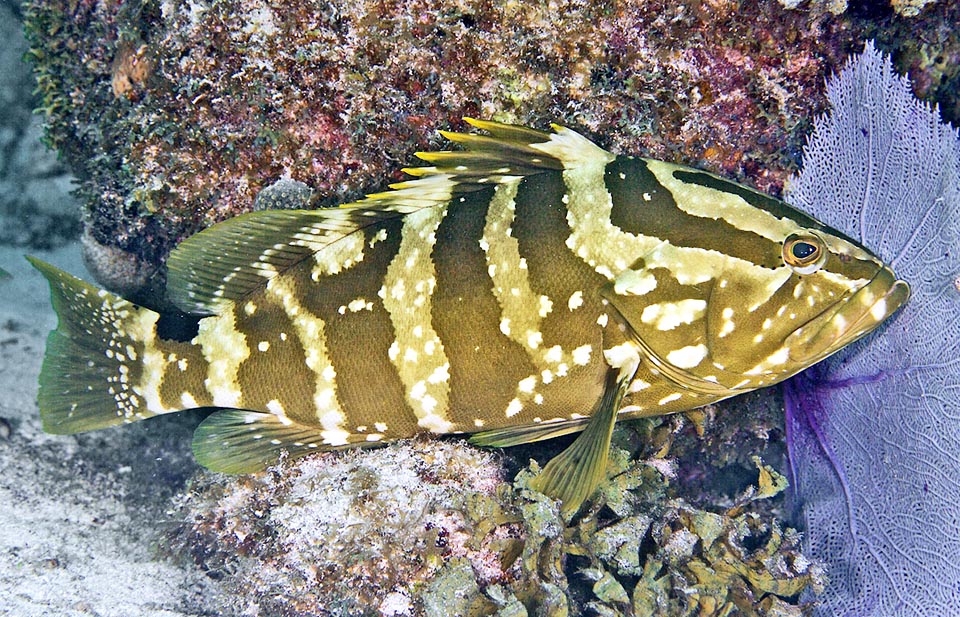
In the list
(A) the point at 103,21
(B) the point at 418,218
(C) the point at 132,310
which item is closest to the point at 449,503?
(B) the point at 418,218

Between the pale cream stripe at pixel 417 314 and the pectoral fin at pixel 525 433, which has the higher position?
the pale cream stripe at pixel 417 314

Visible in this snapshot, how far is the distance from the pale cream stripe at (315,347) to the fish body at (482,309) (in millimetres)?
10

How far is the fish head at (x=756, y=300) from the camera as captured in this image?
2.52 meters

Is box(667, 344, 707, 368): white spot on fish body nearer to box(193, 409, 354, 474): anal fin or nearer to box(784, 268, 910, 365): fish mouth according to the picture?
box(784, 268, 910, 365): fish mouth

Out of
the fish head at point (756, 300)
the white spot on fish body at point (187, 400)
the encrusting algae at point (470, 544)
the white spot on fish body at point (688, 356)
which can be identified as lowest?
the encrusting algae at point (470, 544)

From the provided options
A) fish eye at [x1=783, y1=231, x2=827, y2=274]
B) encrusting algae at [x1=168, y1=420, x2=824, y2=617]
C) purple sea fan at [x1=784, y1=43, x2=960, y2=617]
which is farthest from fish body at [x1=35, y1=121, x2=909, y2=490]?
purple sea fan at [x1=784, y1=43, x2=960, y2=617]

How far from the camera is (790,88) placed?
3.26 m

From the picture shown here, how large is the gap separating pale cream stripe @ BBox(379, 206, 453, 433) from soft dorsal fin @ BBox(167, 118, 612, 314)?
0.16 meters

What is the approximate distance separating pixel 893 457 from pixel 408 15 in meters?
3.51

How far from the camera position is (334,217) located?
9.93 feet

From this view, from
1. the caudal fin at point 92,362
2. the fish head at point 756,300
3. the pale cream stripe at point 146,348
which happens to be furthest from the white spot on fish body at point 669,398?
the caudal fin at point 92,362

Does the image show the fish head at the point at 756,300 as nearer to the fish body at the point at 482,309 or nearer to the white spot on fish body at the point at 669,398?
the fish body at the point at 482,309

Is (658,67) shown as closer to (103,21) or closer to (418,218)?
(418,218)

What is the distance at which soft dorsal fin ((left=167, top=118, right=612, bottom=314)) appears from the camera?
2.79 metres
